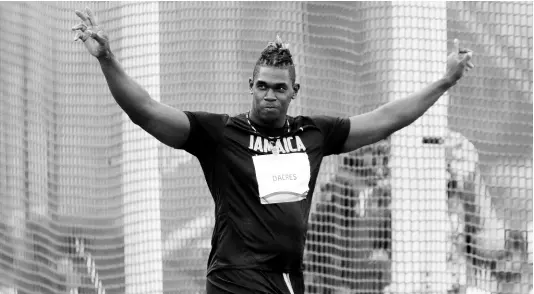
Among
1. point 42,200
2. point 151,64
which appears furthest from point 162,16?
point 42,200

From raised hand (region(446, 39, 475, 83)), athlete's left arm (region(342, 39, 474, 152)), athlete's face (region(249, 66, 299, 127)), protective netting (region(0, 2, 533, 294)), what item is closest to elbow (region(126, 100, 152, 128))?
athlete's face (region(249, 66, 299, 127))

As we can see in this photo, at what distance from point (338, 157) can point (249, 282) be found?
12.3 feet

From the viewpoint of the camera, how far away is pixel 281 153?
5391 millimetres

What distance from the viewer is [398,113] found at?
580 cm

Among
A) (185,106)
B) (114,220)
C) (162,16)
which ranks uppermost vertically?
(162,16)

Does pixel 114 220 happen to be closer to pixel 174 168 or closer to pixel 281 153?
pixel 174 168

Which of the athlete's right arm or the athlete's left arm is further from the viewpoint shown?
the athlete's left arm

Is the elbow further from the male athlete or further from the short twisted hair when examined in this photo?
the short twisted hair

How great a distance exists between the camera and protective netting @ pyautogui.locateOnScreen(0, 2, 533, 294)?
28.6 feet

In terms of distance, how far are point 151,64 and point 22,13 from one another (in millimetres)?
1401

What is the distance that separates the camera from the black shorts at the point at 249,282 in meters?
5.22

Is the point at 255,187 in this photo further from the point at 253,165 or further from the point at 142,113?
the point at 142,113

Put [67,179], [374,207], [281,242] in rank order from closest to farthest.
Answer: [281,242]
[374,207]
[67,179]

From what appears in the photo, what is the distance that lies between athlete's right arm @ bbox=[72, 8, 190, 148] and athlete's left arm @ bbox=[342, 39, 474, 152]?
0.84 meters
